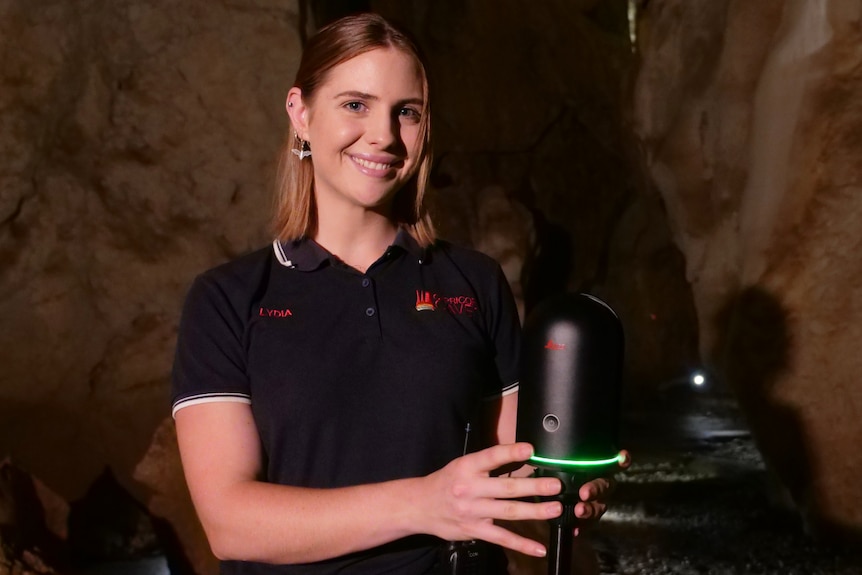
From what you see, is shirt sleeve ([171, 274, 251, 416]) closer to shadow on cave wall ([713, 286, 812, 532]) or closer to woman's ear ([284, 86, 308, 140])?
woman's ear ([284, 86, 308, 140])

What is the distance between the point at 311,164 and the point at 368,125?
0.22 meters

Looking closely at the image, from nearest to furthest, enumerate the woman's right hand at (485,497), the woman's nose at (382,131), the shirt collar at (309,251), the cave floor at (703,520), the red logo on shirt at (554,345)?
the woman's right hand at (485,497)
the red logo on shirt at (554,345)
the woman's nose at (382,131)
the shirt collar at (309,251)
the cave floor at (703,520)

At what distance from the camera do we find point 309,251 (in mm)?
1597

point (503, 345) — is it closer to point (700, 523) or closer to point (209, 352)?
point (209, 352)

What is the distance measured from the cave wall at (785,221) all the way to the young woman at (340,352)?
3.29 metres

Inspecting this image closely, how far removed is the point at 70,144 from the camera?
16.1 ft

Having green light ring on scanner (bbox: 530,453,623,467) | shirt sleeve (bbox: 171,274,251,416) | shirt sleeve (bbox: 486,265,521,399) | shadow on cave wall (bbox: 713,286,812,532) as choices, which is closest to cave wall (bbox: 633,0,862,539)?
shadow on cave wall (bbox: 713,286,812,532)

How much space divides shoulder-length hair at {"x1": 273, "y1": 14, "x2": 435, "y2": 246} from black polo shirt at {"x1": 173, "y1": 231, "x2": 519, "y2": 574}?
0.44 feet

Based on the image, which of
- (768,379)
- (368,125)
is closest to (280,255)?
(368,125)

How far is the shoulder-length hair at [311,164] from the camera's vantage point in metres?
1.50

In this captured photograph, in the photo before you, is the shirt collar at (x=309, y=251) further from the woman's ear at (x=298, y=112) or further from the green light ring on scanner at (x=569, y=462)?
the green light ring on scanner at (x=569, y=462)

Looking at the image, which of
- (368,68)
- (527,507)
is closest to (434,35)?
(368,68)

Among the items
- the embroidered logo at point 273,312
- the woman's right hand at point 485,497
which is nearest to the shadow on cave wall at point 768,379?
the embroidered logo at point 273,312

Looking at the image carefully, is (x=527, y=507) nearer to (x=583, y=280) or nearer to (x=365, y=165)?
(x=365, y=165)
